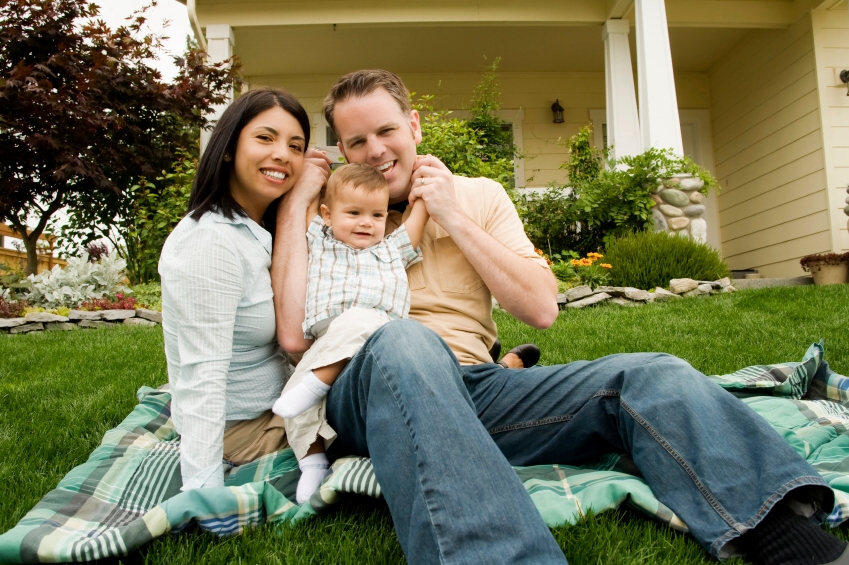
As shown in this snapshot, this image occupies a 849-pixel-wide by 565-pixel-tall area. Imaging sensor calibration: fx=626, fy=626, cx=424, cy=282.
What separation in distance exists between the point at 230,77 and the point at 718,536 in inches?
301

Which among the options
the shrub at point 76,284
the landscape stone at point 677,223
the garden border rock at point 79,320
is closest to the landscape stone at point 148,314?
the garden border rock at point 79,320

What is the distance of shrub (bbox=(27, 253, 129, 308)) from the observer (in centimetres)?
631

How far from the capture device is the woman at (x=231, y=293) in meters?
1.70

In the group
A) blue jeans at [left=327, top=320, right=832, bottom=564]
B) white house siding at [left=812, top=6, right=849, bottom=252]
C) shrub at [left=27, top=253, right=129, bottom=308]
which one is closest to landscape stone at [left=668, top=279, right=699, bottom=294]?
white house siding at [left=812, top=6, right=849, bottom=252]

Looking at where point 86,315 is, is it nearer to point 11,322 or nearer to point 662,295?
point 11,322

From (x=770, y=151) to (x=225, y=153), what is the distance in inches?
343

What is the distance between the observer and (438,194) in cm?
205

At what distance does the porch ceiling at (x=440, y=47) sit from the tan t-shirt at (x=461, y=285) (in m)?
6.81

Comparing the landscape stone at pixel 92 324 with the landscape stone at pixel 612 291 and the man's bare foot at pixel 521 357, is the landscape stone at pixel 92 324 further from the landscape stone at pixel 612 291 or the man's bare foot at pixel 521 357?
the landscape stone at pixel 612 291

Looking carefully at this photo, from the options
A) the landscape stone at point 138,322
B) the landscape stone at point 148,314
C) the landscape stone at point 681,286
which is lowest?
the landscape stone at point 681,286

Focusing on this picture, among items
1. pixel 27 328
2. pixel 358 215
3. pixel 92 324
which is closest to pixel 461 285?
pixel 358 215

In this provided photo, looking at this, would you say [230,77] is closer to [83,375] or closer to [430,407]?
[83,375]

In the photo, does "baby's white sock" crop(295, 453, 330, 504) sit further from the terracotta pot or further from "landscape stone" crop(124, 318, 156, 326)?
the terracotta pot

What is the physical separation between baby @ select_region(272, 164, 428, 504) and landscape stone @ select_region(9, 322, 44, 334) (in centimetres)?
467
